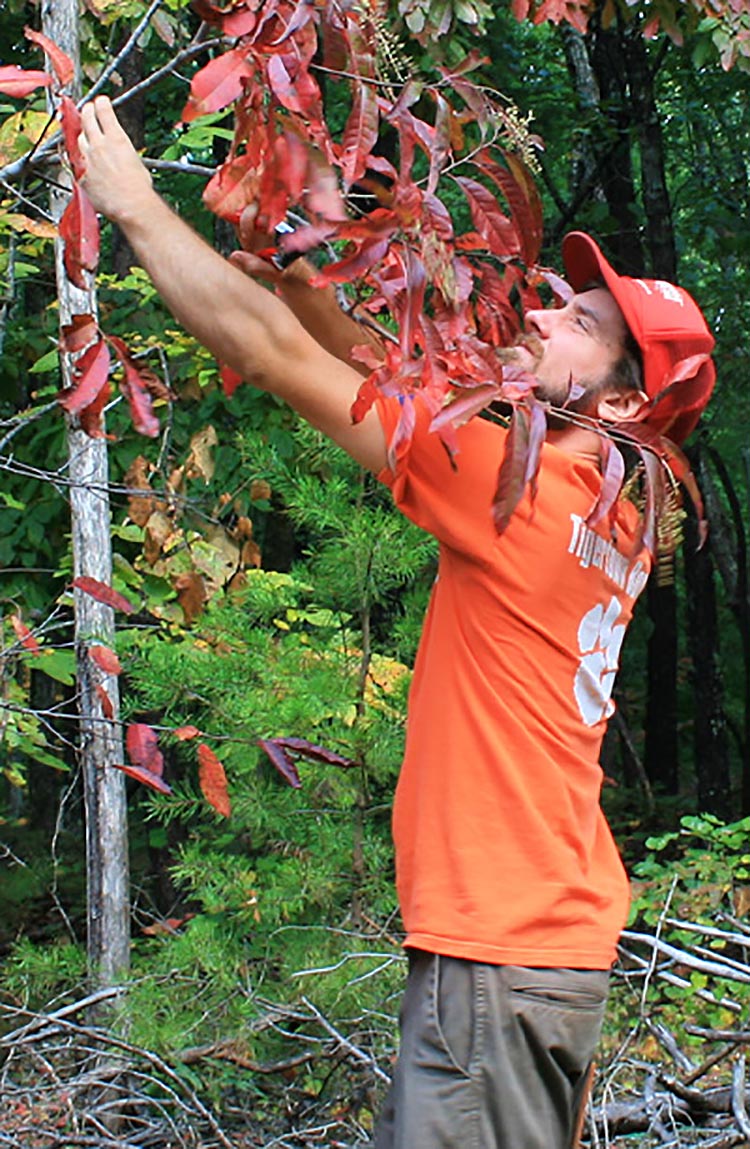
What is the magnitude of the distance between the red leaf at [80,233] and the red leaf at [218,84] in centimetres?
20

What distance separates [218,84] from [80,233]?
27 centimetres

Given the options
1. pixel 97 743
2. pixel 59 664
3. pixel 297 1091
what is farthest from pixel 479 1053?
pixel 59 664

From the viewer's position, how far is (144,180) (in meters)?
1.95

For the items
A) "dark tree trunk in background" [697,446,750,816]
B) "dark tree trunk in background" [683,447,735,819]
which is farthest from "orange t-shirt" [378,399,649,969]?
"dark tree trunk in background" [697,446,750,816]

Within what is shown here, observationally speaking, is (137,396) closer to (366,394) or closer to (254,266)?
(254,266)

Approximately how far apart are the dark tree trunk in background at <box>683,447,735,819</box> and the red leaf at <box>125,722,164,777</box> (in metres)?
9.29

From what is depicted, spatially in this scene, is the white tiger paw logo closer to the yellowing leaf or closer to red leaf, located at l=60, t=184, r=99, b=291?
red leaf, located at l=60, t=184, r=99, b=291

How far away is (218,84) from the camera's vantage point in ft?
5.58

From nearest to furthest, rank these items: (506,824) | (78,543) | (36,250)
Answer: (506,824) < (78,543) < (36,250)

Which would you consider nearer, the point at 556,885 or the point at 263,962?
the point at 556,885

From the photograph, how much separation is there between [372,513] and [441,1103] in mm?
2180

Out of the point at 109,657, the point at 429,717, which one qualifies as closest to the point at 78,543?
the point at 109,657

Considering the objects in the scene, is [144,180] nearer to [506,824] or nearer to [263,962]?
[506,824]

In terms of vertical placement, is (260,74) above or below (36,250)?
below
